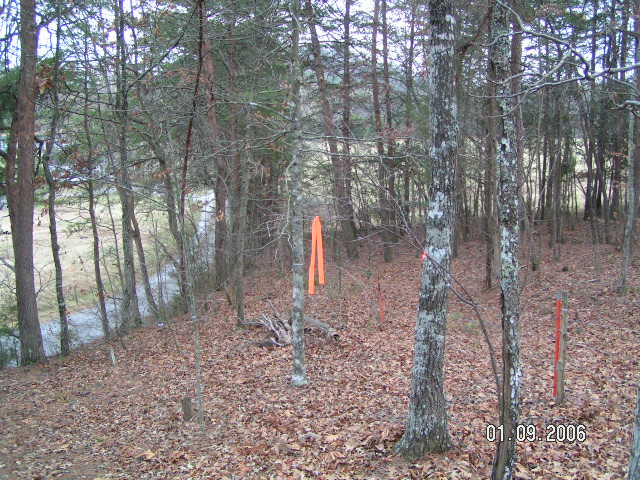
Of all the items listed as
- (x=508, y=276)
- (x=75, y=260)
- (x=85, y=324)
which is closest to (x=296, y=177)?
A: (x=508, y=276)

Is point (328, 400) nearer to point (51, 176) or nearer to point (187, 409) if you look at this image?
point (187, 409)

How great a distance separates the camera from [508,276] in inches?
154

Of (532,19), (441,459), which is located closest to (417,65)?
(532,19)

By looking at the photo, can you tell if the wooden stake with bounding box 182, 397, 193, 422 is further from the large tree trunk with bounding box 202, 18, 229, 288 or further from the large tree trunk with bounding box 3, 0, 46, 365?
the large tree trunk with bounding box 3, 0, 46, 365

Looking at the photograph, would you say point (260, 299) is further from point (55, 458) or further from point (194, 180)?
point (55, 458)

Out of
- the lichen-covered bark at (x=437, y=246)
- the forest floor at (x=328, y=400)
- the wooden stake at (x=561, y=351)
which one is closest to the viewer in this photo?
the lichen-covered bark at (x=437, y=246)

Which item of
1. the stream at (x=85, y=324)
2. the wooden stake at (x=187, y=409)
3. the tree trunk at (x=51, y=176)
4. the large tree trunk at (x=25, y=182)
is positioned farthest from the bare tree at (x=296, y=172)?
the large tree trunk at (x=25, y=182)

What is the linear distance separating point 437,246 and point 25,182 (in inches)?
413

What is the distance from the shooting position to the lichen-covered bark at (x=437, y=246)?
481 cm

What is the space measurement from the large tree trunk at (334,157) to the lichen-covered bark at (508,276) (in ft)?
15.9

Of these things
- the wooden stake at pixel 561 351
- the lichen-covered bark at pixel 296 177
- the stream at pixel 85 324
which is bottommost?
the stream at pixel 85 324

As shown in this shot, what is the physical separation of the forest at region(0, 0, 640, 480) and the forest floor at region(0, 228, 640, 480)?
5cm

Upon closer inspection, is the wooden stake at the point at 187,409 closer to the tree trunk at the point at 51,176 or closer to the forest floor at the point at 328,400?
the forest floor at the point at 328,400

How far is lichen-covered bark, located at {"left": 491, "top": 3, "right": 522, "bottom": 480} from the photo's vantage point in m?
3.79
